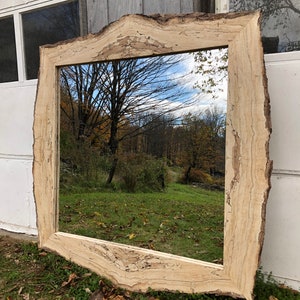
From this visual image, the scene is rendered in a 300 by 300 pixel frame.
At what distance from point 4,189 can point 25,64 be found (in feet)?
3.95

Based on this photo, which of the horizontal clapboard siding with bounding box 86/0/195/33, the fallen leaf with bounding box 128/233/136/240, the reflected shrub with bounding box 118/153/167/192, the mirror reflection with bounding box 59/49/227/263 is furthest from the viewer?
the horizontal clapboard siding with bounding box 86/0/195/33

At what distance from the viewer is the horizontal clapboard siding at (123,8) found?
203 centimetres

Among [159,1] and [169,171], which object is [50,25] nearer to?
[159,1]

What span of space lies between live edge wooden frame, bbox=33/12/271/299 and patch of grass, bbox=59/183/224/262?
0.21ft

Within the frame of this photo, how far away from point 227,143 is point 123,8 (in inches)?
54.1

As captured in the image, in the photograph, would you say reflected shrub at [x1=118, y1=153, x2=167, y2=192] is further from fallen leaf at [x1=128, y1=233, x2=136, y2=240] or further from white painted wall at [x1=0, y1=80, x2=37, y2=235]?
white painted wall at [x1=0, y1=80, x2=37, y2=235]

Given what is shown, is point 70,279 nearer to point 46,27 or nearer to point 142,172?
point 142,172

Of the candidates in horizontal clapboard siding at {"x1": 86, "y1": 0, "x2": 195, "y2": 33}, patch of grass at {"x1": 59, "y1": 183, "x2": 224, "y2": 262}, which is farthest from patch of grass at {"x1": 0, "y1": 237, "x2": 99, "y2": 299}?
horizontal clapboard siding at {"x1": 86, "y1": 0, "x2": 195, "y2": 33}

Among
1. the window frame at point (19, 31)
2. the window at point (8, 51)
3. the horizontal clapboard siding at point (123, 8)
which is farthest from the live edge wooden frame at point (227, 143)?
the window at point (8, 51)

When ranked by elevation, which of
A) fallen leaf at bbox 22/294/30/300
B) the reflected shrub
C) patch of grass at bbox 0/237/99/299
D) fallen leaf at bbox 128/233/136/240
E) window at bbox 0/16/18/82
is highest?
window at bbox 0/16/18/82

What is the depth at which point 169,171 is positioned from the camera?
1.76 meters

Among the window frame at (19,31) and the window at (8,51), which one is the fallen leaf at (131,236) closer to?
the window frame at (19,31)

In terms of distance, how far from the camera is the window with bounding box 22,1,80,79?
8.04ft

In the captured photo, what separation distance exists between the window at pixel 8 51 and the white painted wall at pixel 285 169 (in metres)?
2.29
